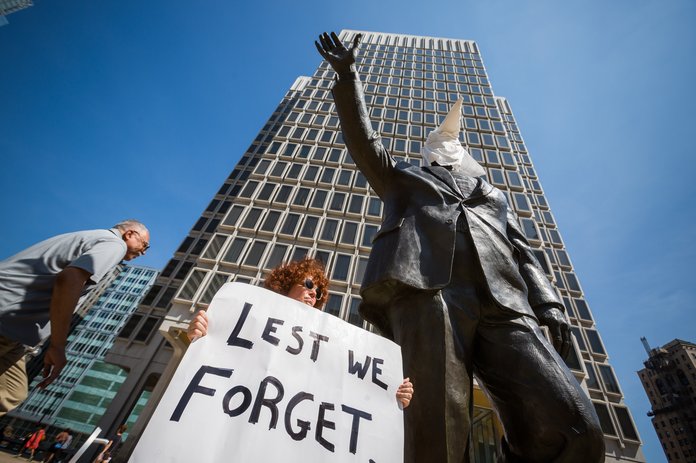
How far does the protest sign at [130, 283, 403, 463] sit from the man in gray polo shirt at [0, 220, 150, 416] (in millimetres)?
1108

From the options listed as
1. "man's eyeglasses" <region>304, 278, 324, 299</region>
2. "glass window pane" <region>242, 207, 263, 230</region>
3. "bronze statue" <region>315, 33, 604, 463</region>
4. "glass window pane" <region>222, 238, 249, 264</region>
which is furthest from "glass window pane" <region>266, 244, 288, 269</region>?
"bronze statue" <region>315, 33, 604, 463</region>

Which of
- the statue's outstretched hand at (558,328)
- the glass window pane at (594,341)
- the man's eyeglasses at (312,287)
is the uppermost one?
the glass window pane at (594,341)

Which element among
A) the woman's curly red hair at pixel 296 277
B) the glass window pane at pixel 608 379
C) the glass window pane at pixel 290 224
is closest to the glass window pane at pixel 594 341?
the glass window pane at pixel 608 379

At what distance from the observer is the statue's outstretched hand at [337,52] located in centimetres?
205

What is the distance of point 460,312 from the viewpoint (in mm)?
1438

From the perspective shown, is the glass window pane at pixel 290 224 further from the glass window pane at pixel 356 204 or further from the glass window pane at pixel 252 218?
the glass window pane at pixel 356 204

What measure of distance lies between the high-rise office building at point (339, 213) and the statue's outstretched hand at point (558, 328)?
14310 mm

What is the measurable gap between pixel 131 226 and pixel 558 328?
2909 millimetres

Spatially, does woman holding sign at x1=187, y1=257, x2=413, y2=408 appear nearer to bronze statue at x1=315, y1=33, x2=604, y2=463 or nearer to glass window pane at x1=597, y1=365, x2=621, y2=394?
bronze statue at x1=315, y1=33, x2=604, y2=463

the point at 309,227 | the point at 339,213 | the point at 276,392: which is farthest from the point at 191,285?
the point at 276,392

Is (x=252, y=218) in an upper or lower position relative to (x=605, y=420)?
upper

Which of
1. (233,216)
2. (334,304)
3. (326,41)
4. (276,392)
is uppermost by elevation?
(233,216)

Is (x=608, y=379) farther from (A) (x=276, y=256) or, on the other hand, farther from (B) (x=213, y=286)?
(B) (x=213, y=286)

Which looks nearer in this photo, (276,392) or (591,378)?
(276,392)
